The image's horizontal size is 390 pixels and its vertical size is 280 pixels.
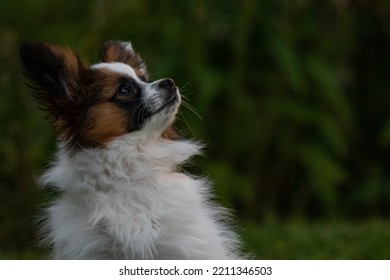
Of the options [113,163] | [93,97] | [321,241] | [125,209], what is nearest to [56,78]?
[93,97]

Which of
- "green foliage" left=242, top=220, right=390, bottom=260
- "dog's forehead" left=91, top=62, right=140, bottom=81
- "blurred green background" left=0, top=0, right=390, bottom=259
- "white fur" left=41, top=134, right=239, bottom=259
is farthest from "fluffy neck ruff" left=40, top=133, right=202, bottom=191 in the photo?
"blurred green background" left=0, top=0, right=390, bottom=259

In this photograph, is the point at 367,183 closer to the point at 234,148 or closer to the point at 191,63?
the point at 234,148

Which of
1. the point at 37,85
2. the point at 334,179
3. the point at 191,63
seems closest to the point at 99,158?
the point at 37,85

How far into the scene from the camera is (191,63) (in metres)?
9.48

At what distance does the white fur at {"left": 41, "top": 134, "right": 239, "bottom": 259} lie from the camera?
512 centimetres

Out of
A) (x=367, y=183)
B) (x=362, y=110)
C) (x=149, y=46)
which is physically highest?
(x=149, y=46)

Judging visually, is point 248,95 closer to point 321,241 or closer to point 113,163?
point 321,241

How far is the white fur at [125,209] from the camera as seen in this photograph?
16.8 feet

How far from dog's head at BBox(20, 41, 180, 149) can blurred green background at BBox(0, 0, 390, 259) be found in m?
3.47

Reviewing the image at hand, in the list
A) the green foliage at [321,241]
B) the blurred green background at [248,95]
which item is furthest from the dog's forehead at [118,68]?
the blurred green background at [248,95]

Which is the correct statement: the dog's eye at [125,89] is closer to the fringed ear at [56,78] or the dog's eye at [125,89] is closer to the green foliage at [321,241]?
the fringed ear at [56,78]

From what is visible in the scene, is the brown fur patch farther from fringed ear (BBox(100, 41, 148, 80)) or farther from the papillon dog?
fringed ear (BBox(100, 41, 148, 80))
